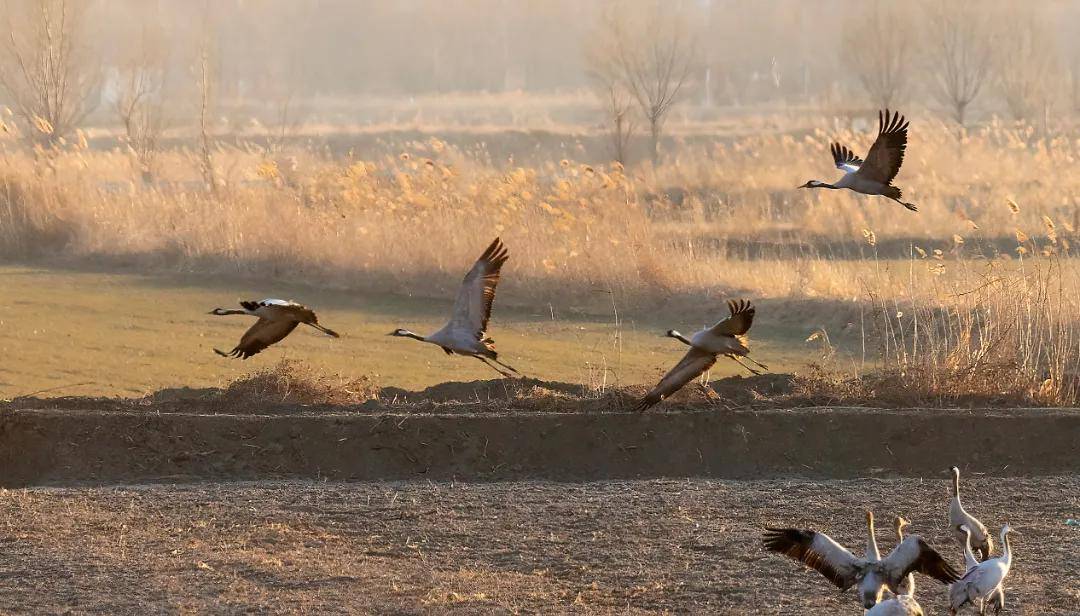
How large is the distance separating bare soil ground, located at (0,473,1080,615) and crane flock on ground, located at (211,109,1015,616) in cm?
36

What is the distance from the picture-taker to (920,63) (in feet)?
215

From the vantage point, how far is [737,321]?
8.08m

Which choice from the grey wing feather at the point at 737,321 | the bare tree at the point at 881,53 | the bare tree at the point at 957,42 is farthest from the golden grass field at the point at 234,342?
the bare tree at the point at 957,42

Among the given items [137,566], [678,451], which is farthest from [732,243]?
[137,566]

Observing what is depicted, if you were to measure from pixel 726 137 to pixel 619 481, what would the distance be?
131 ft

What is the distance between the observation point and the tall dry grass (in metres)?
16.5

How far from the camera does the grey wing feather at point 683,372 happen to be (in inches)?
358

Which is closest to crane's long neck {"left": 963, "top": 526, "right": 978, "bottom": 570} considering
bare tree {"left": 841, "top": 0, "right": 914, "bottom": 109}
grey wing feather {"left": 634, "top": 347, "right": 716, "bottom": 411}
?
grey wing feather {"left": 634, "top": 347, "right": 716, "bottom": 411}

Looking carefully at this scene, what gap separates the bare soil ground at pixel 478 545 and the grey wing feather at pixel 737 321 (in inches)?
42.2

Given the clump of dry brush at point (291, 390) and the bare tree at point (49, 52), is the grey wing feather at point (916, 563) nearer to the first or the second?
the clump of dry brush at point (291, 390)

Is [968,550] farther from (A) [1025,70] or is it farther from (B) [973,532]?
(A) [1025,70]

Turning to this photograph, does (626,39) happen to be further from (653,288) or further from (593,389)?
(593,389)

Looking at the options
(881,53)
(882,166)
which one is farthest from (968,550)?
(881,53)

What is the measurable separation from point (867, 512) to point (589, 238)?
1409 centimetres
